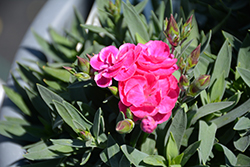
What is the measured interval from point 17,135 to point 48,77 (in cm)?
20

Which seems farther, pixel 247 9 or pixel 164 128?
pixel 247 9

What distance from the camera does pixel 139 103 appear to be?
17.7 inches

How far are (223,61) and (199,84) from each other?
0.77ft

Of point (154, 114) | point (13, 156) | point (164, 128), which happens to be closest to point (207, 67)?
point (164, 128)

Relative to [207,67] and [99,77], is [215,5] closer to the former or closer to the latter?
[207,67]

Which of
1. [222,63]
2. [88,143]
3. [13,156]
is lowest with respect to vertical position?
[13,156]

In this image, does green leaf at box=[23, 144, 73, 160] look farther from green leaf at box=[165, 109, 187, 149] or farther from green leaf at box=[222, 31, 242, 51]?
green leaf at box=[222, 31, 242, 51]

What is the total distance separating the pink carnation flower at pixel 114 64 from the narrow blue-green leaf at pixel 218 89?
10.5 inches

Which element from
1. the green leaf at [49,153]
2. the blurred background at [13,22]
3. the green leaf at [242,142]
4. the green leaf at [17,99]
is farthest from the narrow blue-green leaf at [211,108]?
the blurred background at [13,22]

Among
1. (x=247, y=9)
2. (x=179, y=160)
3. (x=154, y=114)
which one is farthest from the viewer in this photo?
(x=247, y=9)

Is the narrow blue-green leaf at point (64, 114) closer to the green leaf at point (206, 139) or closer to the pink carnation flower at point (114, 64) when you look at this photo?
the pink carnation flower at point (114, 64)

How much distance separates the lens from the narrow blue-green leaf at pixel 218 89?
2.10ft

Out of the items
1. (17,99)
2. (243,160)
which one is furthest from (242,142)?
(17,99)

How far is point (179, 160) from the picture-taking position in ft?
1.91
